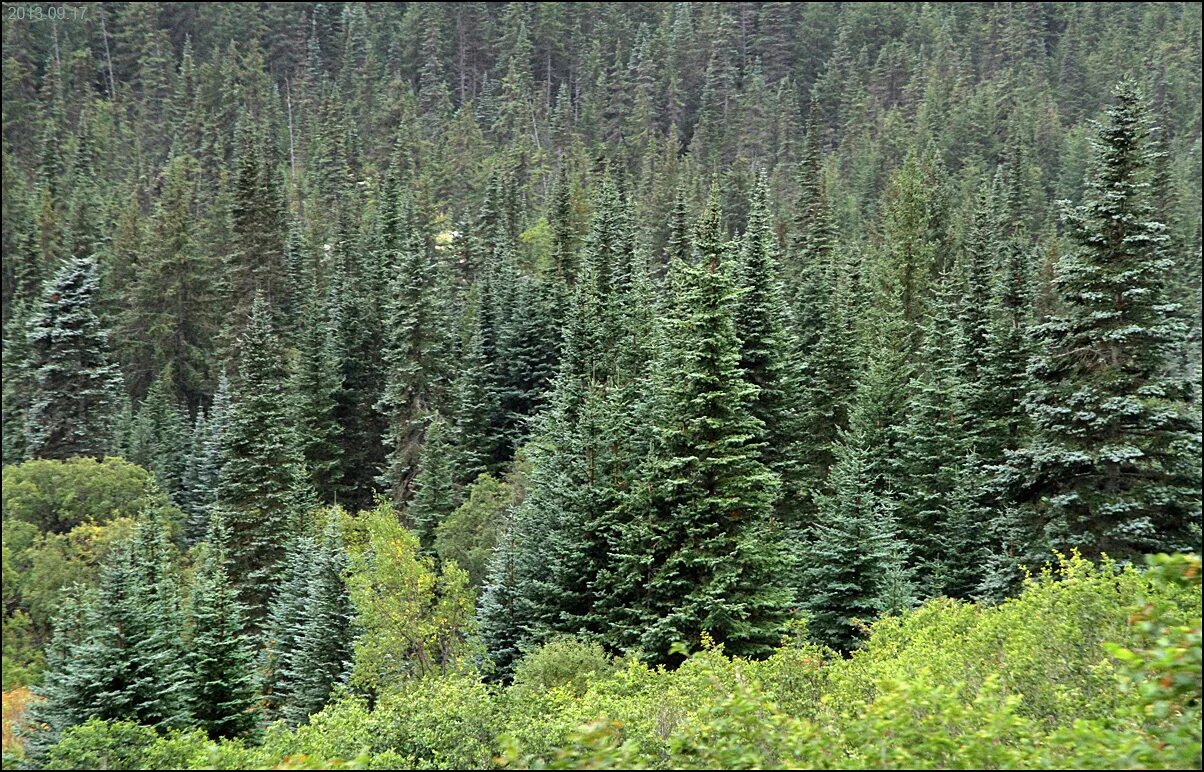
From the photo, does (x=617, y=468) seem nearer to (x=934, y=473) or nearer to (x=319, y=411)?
(x=934, y=473)

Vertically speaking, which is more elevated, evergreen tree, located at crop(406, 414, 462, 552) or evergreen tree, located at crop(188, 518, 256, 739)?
evergreen tree, located at crop(188, 518, 256, 739)

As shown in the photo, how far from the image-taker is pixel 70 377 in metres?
50.8

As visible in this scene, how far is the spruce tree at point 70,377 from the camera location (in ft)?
162

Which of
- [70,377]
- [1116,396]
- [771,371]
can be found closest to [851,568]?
[1116,396]

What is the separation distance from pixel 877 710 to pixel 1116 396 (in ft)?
46.8

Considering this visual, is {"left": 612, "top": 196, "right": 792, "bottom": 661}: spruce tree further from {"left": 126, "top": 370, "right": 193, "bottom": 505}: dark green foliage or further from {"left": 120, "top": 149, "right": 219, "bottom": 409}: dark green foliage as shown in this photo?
{"left": 120, "top": 149, "right": 219, "bottom": 409}: dark green foliage

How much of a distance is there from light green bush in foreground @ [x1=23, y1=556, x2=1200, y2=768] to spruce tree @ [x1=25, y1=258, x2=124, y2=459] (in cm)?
4091

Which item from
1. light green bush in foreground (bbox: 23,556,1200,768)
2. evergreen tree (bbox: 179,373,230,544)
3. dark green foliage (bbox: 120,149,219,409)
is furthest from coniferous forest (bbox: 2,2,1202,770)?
evergreen tree (bbox: 179,373,230,544)

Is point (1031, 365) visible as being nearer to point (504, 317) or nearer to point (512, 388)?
point (512, 388)

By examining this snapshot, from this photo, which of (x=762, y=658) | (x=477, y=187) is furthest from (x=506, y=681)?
(x=477, y=187)

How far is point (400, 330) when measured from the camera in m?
43.8

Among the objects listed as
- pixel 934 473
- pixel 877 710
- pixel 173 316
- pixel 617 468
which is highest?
pixel 877 710

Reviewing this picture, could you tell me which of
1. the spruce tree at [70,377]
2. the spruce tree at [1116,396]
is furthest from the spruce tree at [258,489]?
the spruce tree at [1116,396]

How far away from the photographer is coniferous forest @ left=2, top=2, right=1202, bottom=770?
12016 mm
